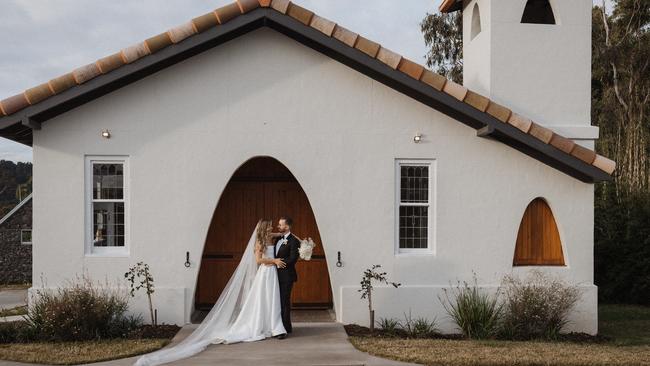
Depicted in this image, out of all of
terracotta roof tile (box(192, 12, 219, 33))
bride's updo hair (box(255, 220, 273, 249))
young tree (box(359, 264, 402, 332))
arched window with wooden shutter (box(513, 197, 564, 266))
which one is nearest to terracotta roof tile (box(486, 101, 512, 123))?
arched window with wooden shutter (box(513, 197, 564, 266))

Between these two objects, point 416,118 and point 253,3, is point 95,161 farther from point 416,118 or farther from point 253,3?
point 416,118

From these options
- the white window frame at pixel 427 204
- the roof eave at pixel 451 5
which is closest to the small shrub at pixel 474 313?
the white window frame at pixel 427 204

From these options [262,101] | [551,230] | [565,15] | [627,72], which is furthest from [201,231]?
[627,72]

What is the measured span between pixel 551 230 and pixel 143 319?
7.44 m

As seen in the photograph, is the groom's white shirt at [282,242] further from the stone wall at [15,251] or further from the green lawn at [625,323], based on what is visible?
the stone wall at [15,251]

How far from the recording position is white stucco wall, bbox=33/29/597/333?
10320mm

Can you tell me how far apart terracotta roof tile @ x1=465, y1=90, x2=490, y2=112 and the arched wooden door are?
400 centimetres

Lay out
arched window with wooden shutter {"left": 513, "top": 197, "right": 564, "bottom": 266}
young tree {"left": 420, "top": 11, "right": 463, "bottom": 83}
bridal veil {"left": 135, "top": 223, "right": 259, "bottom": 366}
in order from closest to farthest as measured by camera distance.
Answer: bridal veil {"left": 135, "top": 223, "right": 259, "bottom": 366}
arched window with wooden shutter {"left": 513, "top": 197, "right": 564, "bottom": 266}
young tree {"left": 420, "top": 11, "right": 463, "bottom": 83}

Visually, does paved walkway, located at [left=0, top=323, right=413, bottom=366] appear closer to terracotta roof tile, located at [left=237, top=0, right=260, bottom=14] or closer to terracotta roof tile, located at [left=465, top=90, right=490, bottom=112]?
terracotta roof tile, located at [left=465, top=90, right=490, bottom=112]

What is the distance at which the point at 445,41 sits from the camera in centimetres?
2898

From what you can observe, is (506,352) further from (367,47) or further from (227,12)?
(227,12)

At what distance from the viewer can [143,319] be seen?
1027cm

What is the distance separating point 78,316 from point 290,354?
11.1 ft

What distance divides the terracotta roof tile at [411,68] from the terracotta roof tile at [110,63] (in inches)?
Result: 179
